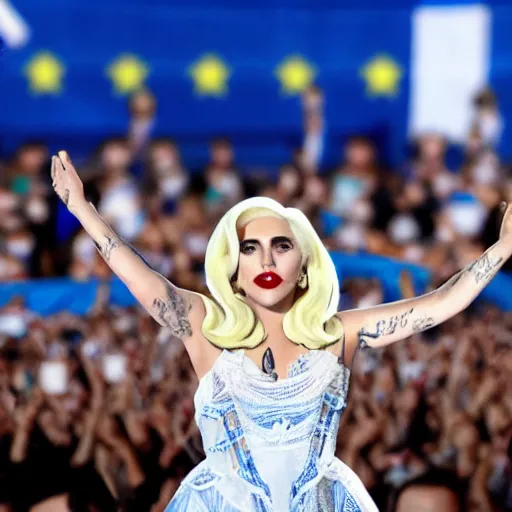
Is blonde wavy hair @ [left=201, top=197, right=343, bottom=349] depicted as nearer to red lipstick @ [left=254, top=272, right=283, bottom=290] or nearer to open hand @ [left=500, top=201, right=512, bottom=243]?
red lipstick @ [left=254, top=272, right=283, bottom=290]

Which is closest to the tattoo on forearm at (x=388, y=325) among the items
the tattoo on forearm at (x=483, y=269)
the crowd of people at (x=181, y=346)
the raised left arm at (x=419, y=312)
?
the raised left arm at (x=419, y=312)

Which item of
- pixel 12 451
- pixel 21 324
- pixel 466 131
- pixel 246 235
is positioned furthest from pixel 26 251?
pixel 246 235

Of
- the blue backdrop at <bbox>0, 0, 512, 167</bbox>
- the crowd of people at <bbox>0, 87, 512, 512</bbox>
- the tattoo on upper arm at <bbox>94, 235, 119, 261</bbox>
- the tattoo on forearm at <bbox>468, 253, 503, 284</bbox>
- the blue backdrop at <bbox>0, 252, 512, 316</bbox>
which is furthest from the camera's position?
the blue backdrop at <bbox>0, 0, 512, 167</bbox>

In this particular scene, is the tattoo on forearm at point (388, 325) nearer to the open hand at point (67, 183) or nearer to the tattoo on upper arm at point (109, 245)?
the tattoo on upper arm at point (109, 245)

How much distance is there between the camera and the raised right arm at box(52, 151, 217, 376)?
2908mm

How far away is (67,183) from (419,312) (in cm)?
95

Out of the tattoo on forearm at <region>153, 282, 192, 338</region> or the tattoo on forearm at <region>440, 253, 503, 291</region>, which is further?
the tattoo on forearm at <region>440, 253, 503, 291</region>

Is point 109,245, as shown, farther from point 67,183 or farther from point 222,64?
point 222,64

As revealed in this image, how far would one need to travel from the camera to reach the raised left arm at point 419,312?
3115 millimetres

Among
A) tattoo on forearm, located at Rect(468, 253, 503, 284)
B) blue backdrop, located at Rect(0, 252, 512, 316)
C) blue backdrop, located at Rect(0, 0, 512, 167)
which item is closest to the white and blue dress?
tattoo on forearm, located at Rect(468, 253, 503, 284)

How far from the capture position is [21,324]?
21.5ft

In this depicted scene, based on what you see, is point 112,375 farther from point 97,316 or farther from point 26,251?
point 26,251

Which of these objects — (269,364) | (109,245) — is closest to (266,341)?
(269,364)

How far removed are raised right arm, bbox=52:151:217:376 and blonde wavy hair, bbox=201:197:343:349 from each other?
5 centimetres
